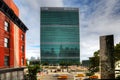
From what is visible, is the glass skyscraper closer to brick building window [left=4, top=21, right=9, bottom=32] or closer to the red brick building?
the red brick building

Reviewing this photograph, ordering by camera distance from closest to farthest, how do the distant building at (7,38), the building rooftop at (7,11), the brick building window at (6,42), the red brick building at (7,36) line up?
1. the building rooftop at (7,11)
2. the distant building at (7,38)
3. the red brick building at (7,36)
4. the brick building window at (6,42)

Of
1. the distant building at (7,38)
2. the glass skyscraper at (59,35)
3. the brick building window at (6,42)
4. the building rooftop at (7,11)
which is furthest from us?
the glass skyscraper at (59,35)

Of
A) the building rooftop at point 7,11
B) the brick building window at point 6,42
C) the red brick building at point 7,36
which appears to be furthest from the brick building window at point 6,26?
the brick building window at point 6,42

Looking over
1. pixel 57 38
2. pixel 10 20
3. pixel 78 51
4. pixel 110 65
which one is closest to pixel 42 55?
pixel 57 38

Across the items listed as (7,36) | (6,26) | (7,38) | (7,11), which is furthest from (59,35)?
(7,11)

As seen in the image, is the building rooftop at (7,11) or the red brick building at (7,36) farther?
the red brick building at (7,36)

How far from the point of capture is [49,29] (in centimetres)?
19162

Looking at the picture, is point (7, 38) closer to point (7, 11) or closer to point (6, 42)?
point (6, 42)

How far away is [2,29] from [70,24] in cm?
16380

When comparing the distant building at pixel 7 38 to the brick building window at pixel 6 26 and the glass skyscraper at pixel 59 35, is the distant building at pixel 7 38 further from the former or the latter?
the glass skyscraper at pixel 59 35

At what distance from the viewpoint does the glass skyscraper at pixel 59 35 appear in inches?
7485

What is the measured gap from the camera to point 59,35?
193 m

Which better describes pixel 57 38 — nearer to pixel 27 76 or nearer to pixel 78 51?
pixel 78 51

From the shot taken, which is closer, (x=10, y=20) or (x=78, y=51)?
(x=10, y=20)
